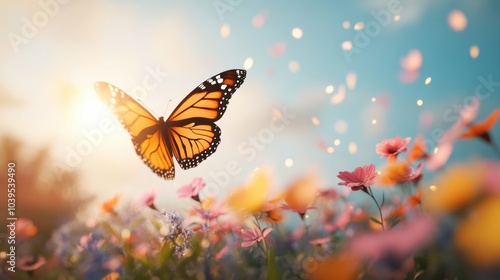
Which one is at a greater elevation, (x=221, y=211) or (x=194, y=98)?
(x=194, y=98)

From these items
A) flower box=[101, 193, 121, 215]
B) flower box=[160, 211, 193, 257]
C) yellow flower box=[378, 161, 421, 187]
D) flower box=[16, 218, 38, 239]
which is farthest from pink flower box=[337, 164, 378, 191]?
flower box=[16, 218, 38, 239]

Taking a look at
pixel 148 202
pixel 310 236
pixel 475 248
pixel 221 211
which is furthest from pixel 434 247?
pixel 148 202

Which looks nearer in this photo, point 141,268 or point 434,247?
point 434,247

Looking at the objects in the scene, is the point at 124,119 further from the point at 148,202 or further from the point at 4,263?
the point at 4,263

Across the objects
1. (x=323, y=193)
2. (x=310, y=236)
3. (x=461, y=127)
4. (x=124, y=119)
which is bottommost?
(x=310, y=236)

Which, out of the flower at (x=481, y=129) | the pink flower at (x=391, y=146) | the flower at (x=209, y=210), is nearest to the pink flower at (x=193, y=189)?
the flower at (x=209, y=210)

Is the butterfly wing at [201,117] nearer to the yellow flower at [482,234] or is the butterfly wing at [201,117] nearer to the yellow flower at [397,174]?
the yellow flower at [397,174]
